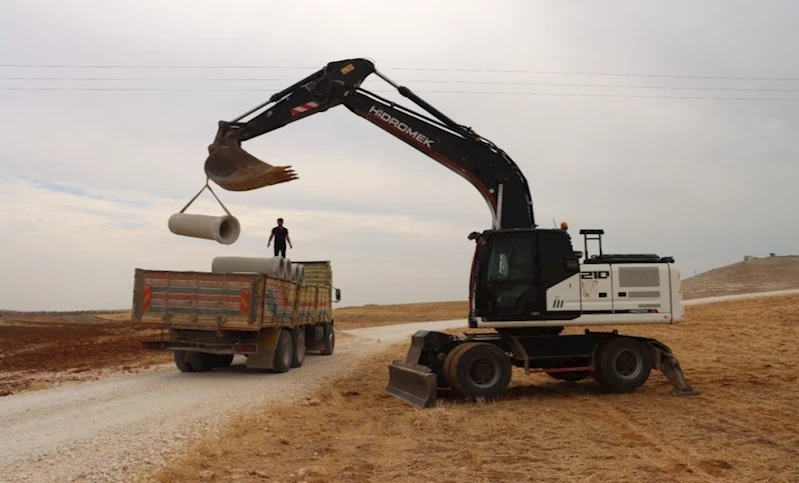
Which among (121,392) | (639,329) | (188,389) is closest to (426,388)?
(188,389)

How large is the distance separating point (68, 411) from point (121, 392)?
2.00 meters

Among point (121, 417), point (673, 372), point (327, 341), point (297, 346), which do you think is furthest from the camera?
point (327, 341)

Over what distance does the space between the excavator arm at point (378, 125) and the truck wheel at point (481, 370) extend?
8.49 ft

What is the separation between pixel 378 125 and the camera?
1431 centimetres

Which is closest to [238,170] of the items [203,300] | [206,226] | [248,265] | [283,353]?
[206,226]

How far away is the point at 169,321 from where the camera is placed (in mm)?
14398

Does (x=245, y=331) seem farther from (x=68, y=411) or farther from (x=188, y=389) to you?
(x=68, y=411)

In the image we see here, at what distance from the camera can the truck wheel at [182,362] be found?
51.3ft

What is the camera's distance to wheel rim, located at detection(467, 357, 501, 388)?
39.6 feet

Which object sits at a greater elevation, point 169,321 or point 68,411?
point 169,321

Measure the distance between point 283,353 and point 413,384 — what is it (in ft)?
16.0

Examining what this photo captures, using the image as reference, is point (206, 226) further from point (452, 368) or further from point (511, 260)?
point (511, 260)

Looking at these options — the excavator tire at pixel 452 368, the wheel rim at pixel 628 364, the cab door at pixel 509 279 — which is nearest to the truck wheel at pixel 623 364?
the wheel rim at pixel 628 364

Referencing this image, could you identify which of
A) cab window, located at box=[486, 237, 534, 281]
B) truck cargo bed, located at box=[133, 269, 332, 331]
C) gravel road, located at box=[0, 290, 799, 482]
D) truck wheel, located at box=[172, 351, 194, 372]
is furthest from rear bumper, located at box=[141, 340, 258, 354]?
cab window, located at box=[486, 237, 534, 281]
